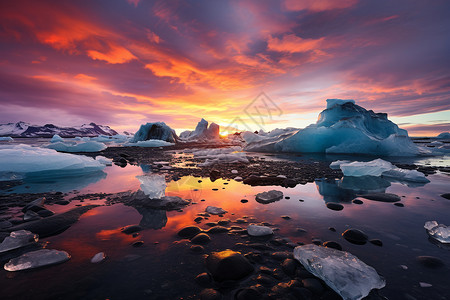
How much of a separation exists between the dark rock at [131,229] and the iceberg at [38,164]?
580cm

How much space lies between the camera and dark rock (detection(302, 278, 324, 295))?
155 centimetres

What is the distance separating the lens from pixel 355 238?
2.38 meters

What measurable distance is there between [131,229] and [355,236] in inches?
116

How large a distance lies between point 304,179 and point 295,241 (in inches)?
159

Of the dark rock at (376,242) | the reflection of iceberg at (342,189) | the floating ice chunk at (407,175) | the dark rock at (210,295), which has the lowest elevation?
the dark rock at (210,295)

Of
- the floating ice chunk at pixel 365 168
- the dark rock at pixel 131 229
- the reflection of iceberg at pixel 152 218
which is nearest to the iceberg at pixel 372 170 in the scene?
the floating ice chunk at pixel 365 168

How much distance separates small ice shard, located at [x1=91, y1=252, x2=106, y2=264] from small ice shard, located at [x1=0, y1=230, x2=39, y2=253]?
0.90m

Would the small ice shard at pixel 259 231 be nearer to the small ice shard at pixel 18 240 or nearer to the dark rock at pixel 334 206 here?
the dark rock at pixel 334 206

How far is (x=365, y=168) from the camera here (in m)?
6.50

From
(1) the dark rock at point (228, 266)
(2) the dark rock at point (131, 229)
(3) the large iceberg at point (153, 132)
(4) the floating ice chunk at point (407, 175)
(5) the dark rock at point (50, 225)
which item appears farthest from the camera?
(3) the large iceberg at point (153, 132)

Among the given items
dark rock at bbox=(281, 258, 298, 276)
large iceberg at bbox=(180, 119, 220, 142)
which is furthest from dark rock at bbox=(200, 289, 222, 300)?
large iceberg at bbox=(180, 119, 220, 142)

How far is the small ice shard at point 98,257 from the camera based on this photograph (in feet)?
6.26

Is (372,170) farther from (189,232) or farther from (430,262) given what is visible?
(189,232)

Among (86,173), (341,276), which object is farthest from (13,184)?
(341,276)
